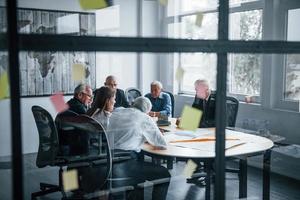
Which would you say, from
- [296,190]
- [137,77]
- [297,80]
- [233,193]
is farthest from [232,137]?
[137,77]

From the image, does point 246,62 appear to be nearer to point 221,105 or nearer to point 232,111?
point 232,111

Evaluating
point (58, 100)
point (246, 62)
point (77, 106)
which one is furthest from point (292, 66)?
point (58, 100)

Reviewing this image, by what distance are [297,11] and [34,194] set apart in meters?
3.22

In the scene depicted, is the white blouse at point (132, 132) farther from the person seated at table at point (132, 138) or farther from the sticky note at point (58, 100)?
the sticky note at point (58, 100)

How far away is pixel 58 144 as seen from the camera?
3.00 meters

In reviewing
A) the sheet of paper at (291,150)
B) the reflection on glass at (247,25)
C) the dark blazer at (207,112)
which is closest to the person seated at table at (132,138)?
the dark blazer at (207,112)

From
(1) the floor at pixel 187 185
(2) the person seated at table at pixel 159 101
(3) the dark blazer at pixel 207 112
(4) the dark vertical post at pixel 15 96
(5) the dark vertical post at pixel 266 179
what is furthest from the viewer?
(2) the person seated at table at pixel 159 101

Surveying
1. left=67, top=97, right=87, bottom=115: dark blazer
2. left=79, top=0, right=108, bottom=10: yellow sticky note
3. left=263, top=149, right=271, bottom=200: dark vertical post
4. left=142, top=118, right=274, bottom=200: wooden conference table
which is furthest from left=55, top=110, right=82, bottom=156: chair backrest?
left=79, top=0, right=108, bottom=10: yellow sticky note

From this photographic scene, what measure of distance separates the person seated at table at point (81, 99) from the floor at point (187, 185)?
773 mm

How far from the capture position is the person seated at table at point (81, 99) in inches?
132

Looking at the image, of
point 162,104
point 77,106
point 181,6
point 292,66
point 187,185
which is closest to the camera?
point 77,106

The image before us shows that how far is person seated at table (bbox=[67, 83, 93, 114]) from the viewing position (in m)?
3.35

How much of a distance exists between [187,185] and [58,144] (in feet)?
4.98

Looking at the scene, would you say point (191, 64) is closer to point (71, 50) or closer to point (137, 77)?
point (137, 77)
